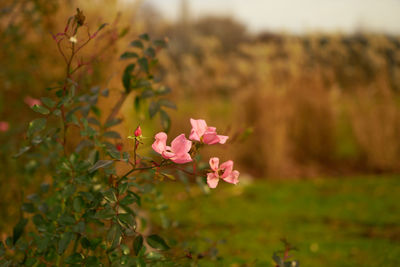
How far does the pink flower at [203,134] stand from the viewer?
838mm

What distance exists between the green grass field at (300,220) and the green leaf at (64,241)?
0.62m

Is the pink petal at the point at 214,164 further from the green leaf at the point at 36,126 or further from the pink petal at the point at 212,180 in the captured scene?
the green leaf at the point at 36,126

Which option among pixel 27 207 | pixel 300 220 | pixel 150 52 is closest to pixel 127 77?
pixel 150 52

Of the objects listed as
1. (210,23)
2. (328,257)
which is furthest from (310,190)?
(210,23)

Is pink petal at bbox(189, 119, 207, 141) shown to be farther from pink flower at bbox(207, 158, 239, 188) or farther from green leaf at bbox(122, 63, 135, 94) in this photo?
green leaf at bbox(122, 63, 135, 94)

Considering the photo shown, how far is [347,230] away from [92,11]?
3259mm

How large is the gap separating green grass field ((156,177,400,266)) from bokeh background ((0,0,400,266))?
11mm

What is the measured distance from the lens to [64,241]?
966 millimetres

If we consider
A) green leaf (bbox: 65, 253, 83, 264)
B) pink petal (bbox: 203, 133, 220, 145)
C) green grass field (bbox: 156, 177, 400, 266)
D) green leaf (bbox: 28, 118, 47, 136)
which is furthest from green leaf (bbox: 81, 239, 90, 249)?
green grass field (bbox: 156, 177, 400, 266)

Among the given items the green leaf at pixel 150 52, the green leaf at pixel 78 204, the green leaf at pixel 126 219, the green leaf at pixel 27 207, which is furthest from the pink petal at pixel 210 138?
the green leaf at pixel 27 207

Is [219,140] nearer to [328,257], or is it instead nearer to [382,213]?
[328,257]

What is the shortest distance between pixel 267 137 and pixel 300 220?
2.14 metres

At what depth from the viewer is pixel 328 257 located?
2285mm

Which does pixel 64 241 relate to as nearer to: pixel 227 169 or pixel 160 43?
pixel 227 169
